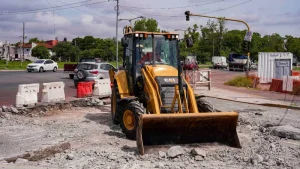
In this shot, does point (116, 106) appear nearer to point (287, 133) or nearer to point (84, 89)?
point (287, 133)

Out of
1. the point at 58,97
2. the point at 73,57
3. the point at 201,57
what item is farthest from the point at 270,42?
the point at 58,97

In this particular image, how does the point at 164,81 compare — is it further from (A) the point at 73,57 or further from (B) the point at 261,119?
(A) the point at 73,57

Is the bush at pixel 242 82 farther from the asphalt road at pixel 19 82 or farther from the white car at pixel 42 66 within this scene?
the white car at pixel 42 66

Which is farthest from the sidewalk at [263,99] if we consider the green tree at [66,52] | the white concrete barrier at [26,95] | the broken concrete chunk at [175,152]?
the green tree at [66,52]

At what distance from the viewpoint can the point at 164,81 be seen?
9.35 metres

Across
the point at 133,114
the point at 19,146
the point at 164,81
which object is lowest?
the point at 19,146

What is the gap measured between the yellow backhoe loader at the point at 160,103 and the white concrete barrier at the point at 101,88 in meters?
6.74

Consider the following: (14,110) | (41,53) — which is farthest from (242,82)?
(41,53)

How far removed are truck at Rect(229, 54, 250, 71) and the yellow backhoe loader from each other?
160 feet

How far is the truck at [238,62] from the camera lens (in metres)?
58.0

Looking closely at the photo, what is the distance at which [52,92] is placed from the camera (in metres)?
15.0

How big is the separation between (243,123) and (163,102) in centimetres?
362

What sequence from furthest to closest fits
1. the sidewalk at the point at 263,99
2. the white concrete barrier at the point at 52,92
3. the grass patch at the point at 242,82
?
the grass patch at the point at 242,82
the sidewalk at the point at 263,99
the white concrete barrier at the point at 52,92

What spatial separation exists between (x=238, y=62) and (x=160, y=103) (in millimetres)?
51301
